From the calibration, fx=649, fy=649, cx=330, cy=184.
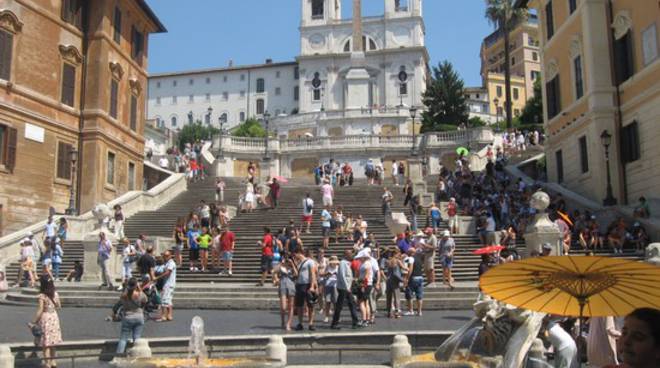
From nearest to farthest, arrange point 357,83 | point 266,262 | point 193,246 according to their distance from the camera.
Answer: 1. point 266,262
2. point 193,246
3. point 357,83

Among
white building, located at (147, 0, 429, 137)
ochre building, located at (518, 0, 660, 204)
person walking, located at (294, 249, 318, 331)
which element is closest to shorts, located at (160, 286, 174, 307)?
person walking, located at (294, 249, 318, 331)

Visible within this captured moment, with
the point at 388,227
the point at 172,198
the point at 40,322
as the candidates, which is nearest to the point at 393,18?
the point at 172,198

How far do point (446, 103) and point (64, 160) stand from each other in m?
45.9

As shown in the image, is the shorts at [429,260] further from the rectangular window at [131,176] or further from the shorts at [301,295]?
the rectangular window at [131,176]

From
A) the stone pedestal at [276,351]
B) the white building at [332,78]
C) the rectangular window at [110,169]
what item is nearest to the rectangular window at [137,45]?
the rectangular window at [110,169]

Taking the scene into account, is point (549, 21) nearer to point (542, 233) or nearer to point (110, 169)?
point (542, 233)

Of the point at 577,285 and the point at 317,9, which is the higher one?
the point at 317,9

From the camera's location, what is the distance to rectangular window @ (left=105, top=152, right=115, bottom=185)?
32.5 metres

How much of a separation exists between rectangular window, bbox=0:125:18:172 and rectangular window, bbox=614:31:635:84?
79.0 feet

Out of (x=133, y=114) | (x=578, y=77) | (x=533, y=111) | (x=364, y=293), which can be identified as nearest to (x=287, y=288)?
(x=364, y=293)

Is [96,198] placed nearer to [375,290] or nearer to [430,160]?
[375,290]

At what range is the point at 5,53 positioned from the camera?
1054 inches

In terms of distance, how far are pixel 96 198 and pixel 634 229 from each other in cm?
2307

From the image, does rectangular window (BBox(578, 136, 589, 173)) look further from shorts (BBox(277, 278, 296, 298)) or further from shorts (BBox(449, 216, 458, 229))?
shorts (BBox(277, 278, 296, 298))
